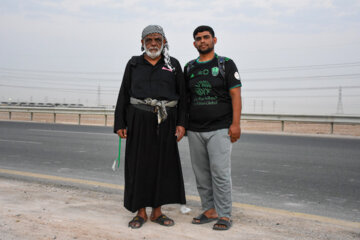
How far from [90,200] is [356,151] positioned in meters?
7.97

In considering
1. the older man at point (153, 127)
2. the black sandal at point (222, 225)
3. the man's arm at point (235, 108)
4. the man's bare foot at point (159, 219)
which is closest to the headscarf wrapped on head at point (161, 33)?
the older man at point (153, 127)

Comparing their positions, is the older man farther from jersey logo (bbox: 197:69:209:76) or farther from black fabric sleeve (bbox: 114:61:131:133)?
jersey logo (bbox: 197:69:209:76)

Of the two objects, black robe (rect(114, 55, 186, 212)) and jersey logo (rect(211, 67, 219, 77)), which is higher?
jersey logo (rect(211, 67, 219, 77))

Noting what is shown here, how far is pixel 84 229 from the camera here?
3332mm

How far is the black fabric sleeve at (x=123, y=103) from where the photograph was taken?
3732 mm

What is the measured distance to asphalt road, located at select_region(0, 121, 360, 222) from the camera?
16.6 ft

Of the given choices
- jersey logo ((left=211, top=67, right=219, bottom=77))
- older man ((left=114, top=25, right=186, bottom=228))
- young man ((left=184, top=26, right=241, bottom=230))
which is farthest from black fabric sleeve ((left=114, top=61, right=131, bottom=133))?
jersey logo ((left=211, top=67, right=219, bottom=77))

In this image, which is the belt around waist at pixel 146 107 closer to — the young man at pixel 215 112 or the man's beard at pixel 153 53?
the young man at pixel 215 112

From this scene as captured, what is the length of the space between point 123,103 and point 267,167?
456 centimetres

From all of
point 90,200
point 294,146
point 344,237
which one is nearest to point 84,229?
point 90,200

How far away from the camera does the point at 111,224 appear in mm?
3535

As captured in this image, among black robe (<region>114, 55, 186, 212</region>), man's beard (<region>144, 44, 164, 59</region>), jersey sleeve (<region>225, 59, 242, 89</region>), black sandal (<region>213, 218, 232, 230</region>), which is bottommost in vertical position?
black sandal (<region>213, 218, 232, 230</region>)

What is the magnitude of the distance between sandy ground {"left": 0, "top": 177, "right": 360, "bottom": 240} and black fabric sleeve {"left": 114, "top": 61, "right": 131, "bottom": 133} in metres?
0.93

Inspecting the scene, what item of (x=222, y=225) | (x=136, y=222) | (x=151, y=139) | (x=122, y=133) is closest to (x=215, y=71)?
(x=151, y=139)
